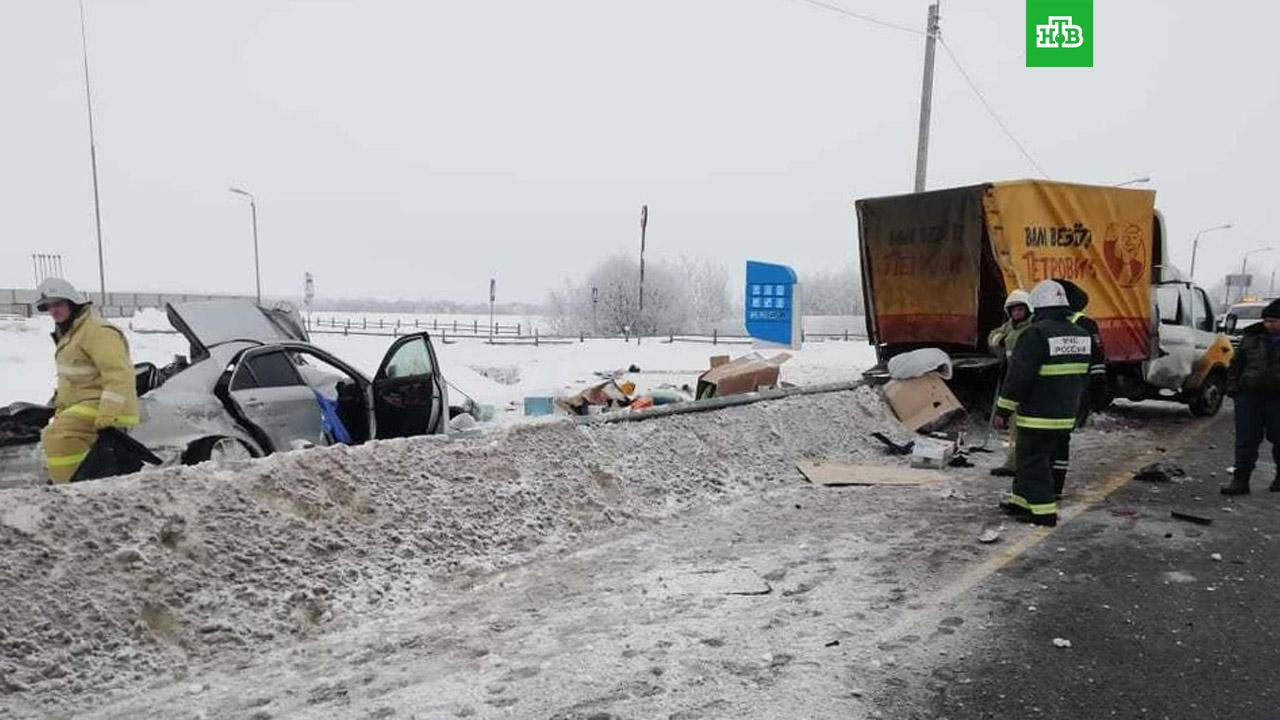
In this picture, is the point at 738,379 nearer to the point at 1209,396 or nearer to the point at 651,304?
the point at 1209,396

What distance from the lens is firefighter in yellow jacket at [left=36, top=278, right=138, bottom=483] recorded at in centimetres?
493

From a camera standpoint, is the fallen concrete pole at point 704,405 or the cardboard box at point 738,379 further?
the cardboard box at point 738,379

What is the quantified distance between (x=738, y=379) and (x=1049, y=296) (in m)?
4.44

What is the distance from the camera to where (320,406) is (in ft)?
23.4

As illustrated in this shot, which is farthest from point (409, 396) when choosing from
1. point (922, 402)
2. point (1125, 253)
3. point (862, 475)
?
point (1125, 253)

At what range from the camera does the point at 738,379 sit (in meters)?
9.91

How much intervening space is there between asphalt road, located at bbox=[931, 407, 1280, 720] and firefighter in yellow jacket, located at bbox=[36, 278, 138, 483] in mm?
4918

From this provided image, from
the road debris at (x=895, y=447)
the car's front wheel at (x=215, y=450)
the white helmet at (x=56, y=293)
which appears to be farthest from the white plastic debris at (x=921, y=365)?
the white helmet at (x=56, y=293)

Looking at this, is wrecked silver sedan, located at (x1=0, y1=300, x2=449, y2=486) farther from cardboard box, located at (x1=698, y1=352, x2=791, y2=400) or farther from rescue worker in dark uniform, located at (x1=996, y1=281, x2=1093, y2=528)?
rescue worker in dark uniform, located at (x1=996, y1=281, x2=1093, y2=528)

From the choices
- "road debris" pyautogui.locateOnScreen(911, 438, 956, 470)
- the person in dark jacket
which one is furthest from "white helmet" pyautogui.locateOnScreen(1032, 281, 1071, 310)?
"road debris" pyautogui.locateOnScreen(911, 438, 956, 470)

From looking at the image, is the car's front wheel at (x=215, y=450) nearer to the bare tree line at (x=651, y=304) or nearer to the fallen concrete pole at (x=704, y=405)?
the fallen concrete pole at (x=704, y=405)

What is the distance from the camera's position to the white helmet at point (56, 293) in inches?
194

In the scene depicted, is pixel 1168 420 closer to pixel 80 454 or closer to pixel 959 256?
pixel 959 256

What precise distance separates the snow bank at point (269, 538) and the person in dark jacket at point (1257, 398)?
4.63m
